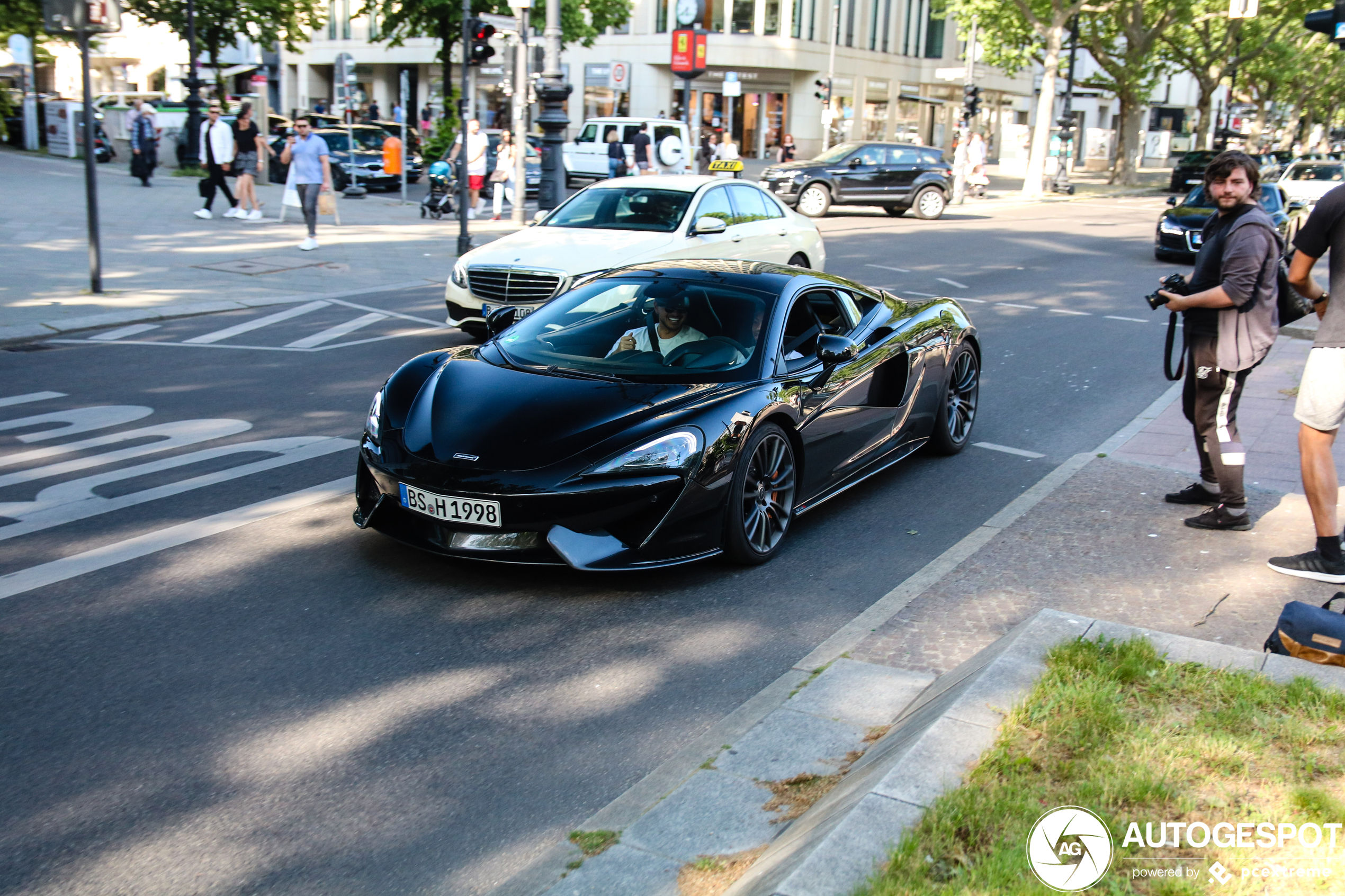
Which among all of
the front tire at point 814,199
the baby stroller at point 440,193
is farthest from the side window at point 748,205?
the front tire at point 814,199

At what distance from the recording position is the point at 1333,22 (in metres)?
8.02

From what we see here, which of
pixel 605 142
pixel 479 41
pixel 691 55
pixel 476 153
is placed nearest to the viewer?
pixel 479 41

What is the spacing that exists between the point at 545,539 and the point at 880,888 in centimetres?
265

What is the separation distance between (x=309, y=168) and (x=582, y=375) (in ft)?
42.1

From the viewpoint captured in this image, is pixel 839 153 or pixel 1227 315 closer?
pixel 1227 315

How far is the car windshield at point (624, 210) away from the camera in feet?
40.2

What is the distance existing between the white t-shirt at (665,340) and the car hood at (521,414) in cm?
41

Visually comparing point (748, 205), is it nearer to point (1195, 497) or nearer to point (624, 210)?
point (624, 210)

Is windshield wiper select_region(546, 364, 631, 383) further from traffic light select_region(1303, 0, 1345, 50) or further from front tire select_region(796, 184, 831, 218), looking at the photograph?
front tire select_region(796, 184, 831, 218)

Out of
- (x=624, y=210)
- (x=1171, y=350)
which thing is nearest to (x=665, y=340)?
(x=1171, y=350)

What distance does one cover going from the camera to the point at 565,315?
21.7 feet

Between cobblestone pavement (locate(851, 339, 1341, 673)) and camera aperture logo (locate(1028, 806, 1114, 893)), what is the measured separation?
1558 mm

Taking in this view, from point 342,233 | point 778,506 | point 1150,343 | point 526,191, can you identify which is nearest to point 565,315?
point 778,506

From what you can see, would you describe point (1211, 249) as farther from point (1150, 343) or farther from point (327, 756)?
point (1150, 343)
